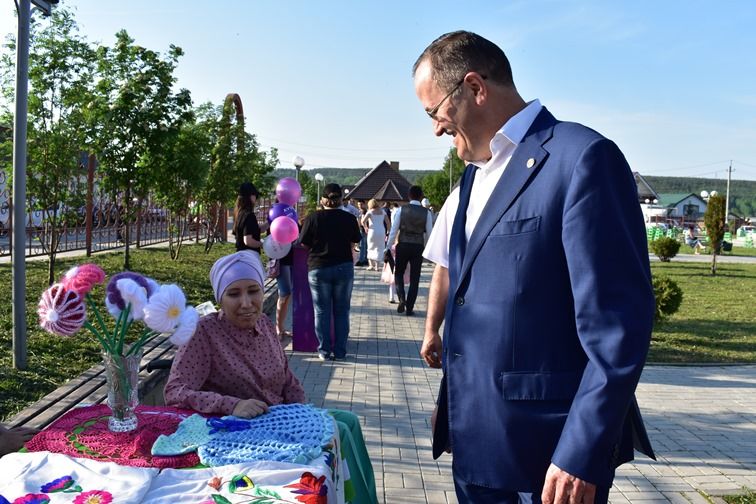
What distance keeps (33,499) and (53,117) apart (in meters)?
8.89

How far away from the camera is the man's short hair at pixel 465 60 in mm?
1961

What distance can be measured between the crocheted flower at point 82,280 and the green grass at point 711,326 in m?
6.98

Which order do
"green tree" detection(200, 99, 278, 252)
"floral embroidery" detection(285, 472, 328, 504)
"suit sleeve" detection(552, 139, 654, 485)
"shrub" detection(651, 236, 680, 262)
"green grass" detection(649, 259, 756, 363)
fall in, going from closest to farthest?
"suit sleeve" detection(552, 139, 654, 485) → "floral embroidery" detection(285, 472, 328, 504) → "green grass" detection(649, 259, 756, 363) → "green tree" detection(200, 99, 278, 252) → "shrub" detection(651, 236, 680, 262)

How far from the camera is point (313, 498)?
1916 mm

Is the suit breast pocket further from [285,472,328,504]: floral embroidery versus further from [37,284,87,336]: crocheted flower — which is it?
[37,284,87,336]: crocheted flower

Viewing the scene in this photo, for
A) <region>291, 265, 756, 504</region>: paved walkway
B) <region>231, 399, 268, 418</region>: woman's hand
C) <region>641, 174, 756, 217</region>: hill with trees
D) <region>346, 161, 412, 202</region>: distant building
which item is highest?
<region>641, 174, 756, 217</region>: hill with trees

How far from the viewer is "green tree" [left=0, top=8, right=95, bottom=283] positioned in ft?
30.1

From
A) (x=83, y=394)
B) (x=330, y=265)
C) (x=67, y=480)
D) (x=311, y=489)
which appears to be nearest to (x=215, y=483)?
(x=311, y=489)

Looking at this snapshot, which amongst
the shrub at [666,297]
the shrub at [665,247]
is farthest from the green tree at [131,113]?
the shrub at [665,247]

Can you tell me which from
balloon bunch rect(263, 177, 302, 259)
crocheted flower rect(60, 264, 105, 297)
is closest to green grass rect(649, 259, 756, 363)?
balloon bunch rect(263, 177, 302, 259)

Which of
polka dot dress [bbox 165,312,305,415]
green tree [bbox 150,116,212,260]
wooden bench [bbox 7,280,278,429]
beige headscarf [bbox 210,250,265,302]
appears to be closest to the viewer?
polka dot dress [bbox 165,312,305,415]

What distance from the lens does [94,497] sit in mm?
1874

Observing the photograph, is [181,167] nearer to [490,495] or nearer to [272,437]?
[272,437]

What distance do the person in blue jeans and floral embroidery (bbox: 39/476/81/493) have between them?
5180 millimetres
